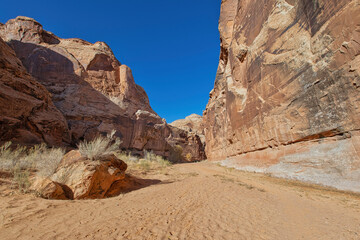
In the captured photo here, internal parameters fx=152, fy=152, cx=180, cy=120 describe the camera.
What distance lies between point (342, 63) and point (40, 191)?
1084cm

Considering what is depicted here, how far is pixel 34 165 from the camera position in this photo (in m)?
5.94

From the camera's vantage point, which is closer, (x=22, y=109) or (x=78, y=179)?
(x=78, y=179)

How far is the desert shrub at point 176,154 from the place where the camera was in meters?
32.1

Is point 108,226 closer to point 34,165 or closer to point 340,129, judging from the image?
point 34,165

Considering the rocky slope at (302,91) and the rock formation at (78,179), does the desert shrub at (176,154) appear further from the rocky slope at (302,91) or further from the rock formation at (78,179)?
the rock formation at (78,179)

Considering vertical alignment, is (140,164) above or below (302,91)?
below

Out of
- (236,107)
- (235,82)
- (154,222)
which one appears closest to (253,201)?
(154,222)

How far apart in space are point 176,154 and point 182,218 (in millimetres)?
30451

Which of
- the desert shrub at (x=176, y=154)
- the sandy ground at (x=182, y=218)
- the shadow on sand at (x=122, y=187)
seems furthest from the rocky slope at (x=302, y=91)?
the desert shrub at (x=176, y=154)

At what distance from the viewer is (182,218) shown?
321 centimetres

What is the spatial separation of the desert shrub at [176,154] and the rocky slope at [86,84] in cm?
327

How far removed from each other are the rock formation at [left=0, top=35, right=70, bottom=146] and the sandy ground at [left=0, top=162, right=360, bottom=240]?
30.9ft

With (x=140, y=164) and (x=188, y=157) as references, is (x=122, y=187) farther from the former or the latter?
(x=188, y=157)

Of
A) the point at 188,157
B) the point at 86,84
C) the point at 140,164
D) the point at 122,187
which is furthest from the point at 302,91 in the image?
the point at 188,157
